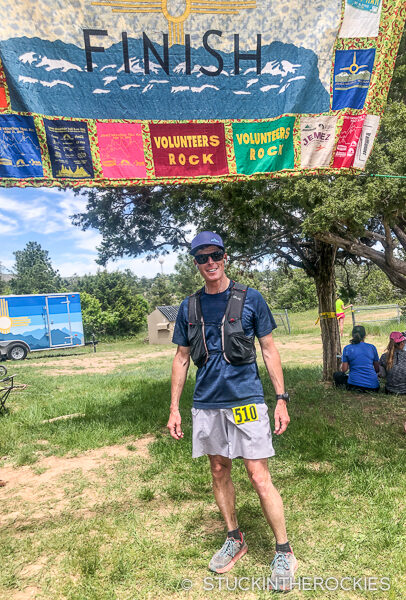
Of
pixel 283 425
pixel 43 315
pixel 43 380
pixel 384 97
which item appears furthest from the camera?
pixel 43 315

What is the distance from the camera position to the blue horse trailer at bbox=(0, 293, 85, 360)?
68.0ft

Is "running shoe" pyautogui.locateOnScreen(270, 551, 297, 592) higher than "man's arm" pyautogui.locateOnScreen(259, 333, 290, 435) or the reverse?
the reverse

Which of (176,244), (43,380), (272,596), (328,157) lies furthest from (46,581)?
(43,380)

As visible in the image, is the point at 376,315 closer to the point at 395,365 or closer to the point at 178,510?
the point at 395,365

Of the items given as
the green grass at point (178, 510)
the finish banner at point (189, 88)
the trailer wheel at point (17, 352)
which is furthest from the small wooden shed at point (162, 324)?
the finish banner at point (189, 88)

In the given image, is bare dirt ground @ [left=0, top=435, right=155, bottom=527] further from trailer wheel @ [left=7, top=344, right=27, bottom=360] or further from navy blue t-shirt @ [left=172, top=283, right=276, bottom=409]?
trailer wheel @ [left=7, top=344, right=27, bottom=360]

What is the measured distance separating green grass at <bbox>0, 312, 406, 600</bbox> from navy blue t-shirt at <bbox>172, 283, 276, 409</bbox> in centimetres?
110

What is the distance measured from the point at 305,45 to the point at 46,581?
4.96 meters

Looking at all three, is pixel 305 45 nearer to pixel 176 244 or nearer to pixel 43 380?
pixel 176 244

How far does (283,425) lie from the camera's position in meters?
2.66

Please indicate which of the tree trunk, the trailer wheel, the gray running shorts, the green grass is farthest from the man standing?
the trailer wheel

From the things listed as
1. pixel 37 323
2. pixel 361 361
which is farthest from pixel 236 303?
pixel 37 323

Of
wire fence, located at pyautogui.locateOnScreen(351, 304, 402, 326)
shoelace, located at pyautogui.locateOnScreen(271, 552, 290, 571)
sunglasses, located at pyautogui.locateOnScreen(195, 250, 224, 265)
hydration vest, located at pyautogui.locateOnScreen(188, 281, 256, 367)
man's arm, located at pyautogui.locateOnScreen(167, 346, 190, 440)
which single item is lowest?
shoelace, located at pyautogui.locateOnScreen(271, 552, 290, 571)

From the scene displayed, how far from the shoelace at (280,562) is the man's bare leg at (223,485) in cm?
35
